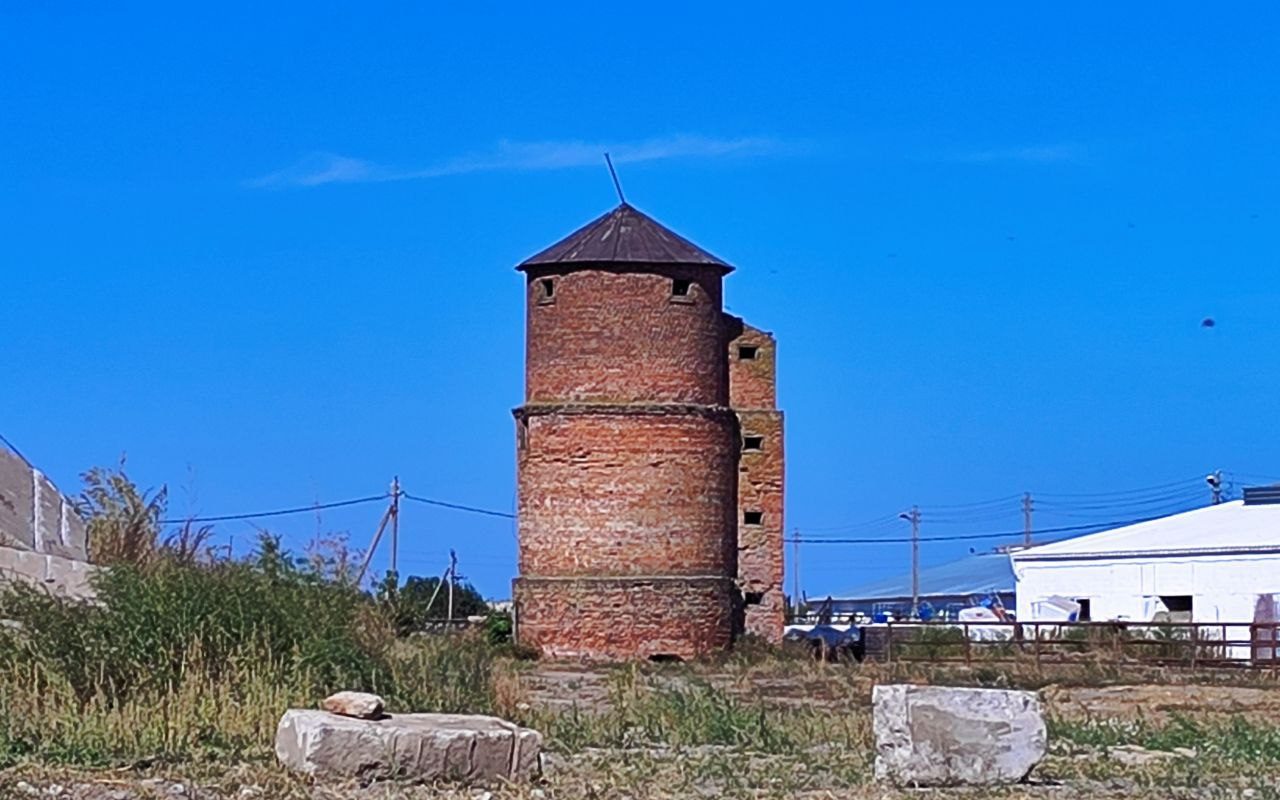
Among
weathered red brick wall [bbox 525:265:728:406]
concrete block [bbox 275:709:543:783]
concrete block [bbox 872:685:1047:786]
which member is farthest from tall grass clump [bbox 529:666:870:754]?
weathered red brick wall [bbox 525:265:728:406]

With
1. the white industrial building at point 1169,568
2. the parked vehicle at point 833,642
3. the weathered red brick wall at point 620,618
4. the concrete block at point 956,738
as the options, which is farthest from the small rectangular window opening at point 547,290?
the concrete block at point 956,738

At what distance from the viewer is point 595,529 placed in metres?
37.4

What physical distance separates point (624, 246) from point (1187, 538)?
18374 millimetres

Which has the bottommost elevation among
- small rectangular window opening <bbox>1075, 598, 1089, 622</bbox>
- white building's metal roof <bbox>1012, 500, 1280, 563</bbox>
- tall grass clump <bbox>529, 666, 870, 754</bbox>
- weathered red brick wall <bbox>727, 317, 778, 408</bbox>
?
tall grass clump <bbox>529, 666, 870, 754</bbox>

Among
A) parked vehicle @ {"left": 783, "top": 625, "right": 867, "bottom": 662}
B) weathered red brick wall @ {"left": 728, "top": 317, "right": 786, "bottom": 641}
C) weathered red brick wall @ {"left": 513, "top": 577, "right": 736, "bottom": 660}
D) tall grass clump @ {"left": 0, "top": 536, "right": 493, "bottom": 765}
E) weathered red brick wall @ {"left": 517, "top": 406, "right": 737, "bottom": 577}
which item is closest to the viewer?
tall grass clump @ {"left": 0, "top": 536, "right": 493, "bottom": 765}

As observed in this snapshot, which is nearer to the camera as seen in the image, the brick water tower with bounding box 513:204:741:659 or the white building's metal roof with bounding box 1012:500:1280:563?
the brick water tower with bounding box 513:204:741:659

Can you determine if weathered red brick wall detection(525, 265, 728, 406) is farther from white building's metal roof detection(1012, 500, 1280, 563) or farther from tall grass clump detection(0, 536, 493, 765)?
tall grass clump detection(0, 536, 493, 765)

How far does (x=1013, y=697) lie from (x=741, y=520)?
26601 mm

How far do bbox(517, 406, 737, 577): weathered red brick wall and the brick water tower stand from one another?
2 cm

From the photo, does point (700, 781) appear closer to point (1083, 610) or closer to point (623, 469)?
point (623, 469)

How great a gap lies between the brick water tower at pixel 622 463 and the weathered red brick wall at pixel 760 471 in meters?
1.73

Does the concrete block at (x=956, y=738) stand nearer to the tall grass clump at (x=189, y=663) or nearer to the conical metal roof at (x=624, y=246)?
the tall grass clump at (x=189, y=663)

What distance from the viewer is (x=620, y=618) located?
37125 mm

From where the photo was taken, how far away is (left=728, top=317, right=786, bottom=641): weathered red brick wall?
1575 inches
